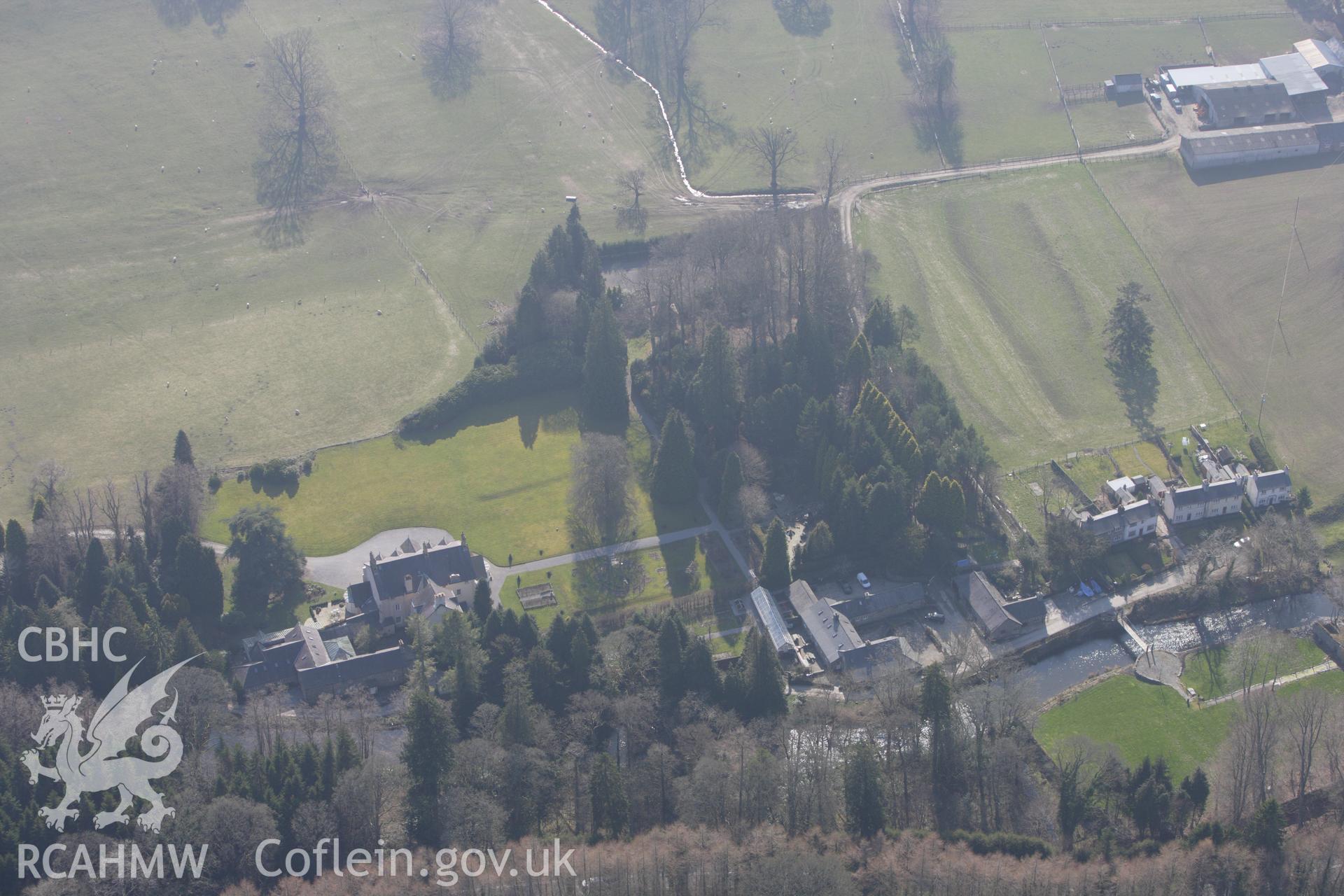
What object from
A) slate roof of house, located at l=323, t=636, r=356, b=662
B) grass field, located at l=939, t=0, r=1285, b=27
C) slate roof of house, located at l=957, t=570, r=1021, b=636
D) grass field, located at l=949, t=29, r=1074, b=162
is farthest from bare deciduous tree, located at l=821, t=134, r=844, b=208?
slate roof of house, located at l=323, t=636, r=356, b=662

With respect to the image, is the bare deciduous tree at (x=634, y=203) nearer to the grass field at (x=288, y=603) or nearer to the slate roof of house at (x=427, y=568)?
the slate roof of house at (x=427, y=568)

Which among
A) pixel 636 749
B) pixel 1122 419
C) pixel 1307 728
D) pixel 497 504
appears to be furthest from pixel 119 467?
pixel 1307 728

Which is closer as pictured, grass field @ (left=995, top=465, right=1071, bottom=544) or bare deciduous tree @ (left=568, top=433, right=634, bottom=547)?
bare deciduous tree @ (left=568, top=433, right=634, bottom=547)

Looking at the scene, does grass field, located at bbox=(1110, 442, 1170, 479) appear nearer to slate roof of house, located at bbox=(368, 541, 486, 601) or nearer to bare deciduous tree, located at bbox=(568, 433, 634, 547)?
bare deciduous tree, located at bbox=(568, 433, 634, 547)

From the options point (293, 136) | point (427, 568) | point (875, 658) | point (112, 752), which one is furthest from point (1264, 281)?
point (112, 752)

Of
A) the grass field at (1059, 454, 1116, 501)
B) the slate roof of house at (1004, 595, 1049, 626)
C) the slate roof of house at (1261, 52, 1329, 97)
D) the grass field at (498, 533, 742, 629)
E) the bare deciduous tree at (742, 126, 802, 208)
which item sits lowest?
the slate roof of house at (1004, 595, 1049, 626)

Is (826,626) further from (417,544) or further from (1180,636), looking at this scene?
(417,544)

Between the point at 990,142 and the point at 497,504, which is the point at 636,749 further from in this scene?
the point at 990,142
